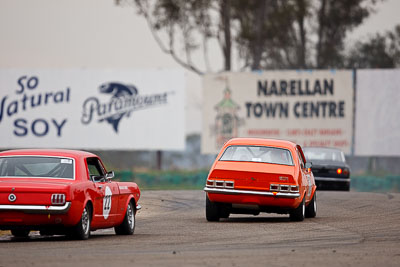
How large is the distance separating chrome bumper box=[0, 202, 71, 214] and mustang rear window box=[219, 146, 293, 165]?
583 cm

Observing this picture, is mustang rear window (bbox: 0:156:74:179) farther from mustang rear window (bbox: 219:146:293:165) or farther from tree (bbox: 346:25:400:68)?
tree (bbox: 346:25:400:68)

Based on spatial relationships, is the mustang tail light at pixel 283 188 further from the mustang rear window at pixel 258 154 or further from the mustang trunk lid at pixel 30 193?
the mustang trunk lid at pixel 30 193

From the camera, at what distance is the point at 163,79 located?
157 ft

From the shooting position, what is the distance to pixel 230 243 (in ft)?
45.5

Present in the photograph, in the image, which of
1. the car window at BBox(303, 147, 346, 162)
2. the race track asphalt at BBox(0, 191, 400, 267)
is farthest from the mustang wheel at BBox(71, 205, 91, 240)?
the car window at BBox(303, 147, 346, 162)

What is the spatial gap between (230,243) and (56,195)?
90.9 inches

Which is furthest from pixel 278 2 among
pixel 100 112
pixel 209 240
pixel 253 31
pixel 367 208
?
pixel 209 240

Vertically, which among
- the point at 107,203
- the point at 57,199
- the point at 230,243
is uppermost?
the point at 57,199

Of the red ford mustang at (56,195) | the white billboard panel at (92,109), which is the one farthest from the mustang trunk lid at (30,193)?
the white billboard panel at (92,109)

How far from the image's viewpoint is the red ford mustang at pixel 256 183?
18.2m

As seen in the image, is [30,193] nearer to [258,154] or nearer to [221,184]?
[221,184]

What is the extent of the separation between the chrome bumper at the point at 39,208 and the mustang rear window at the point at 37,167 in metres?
0.69

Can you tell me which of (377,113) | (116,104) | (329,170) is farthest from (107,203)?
(377,113)

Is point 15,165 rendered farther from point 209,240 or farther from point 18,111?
point 18,111
